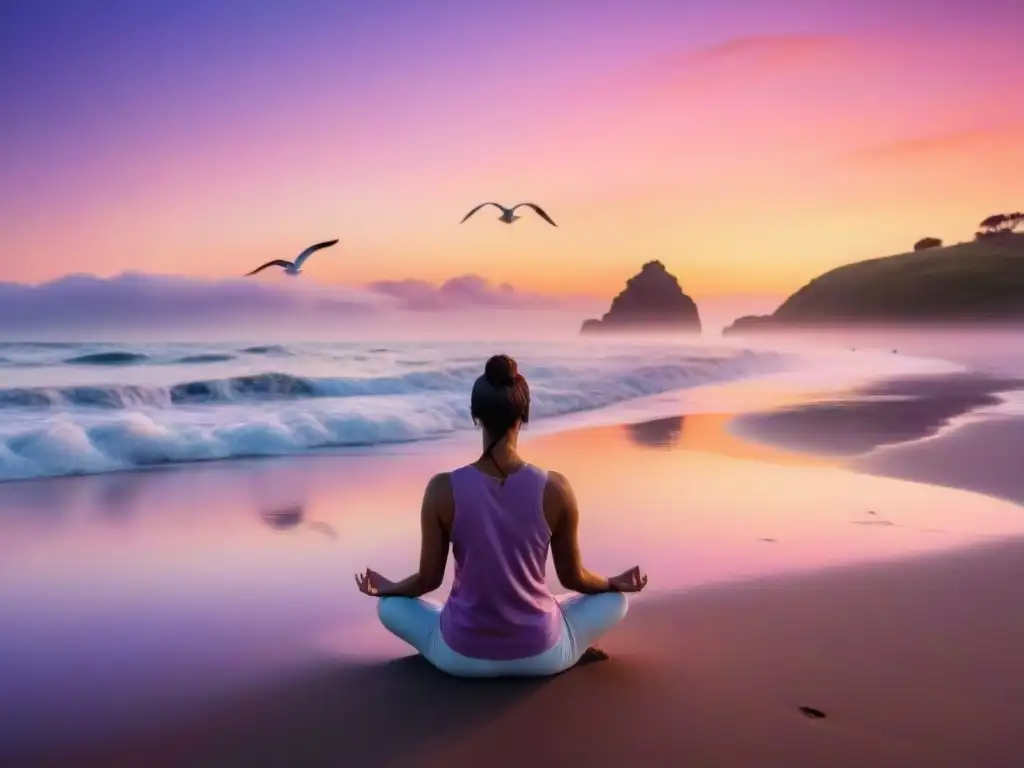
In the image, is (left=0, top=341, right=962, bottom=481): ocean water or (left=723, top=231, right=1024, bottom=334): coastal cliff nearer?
(left=0, top=341, right=962, bottom=481): ocean water

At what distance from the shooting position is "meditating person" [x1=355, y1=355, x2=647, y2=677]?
322cm

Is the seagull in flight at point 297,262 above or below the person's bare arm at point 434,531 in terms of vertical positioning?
above

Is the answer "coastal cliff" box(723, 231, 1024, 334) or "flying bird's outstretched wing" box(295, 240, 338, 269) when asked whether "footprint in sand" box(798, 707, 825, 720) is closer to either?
"flying bird's outstretched wing" box(295, 240, 338, 269)

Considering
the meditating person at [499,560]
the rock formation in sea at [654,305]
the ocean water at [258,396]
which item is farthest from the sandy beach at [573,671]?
the rock formation in sea at [654,305]

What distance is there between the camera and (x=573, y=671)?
141 inches

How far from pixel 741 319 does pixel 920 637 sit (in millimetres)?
122705

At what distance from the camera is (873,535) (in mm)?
6004

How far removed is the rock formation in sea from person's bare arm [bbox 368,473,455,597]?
401ft

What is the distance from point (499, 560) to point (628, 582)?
564mm

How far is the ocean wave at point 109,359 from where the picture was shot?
26.4m

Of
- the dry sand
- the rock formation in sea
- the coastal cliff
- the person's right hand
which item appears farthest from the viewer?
the rock formation in sea

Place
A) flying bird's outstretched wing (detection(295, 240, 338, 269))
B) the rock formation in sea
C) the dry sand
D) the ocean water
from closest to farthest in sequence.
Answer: the dry sand → flying bird's outstretched wing (detection(295, 240, 338, 269)) → the ocean water → the rock formation in sea

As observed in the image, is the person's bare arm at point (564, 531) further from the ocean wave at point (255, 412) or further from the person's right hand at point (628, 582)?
the ocean wave at point (255, 412)

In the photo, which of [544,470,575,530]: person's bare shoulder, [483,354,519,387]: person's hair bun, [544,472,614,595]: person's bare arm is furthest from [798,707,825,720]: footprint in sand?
[483,354,519,387]: person's hair bun
